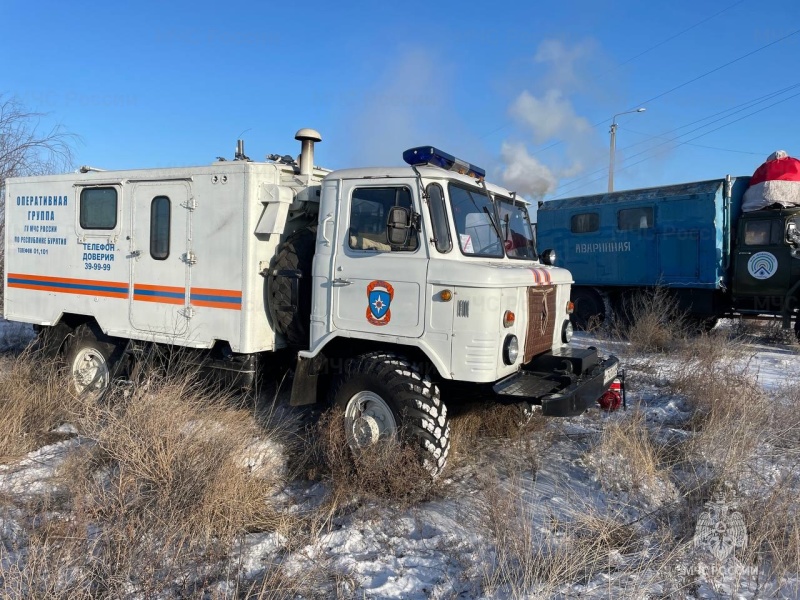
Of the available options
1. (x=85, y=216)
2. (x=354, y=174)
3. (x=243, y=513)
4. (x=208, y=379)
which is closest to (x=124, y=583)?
(x=243, y=513)

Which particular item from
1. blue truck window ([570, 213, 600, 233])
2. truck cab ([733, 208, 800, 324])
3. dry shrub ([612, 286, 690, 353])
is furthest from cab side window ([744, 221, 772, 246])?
blue truck window ([570, 213, 600, 233])

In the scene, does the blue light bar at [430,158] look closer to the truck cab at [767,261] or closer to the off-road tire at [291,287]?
the off-road tire at [291,287]

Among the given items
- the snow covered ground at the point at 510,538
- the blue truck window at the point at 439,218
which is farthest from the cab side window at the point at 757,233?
the blue truck window at the point at 439,218

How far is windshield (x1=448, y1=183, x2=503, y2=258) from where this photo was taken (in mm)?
4457

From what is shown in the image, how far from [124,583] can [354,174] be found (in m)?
3.29

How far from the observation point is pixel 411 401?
13.6ft

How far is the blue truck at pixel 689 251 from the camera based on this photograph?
10.3m

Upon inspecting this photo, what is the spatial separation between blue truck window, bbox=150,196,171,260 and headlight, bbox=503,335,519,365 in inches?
137

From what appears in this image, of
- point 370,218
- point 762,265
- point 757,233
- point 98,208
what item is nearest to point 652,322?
point 762,265

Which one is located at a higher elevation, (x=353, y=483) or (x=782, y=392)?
(x=782, y=392)

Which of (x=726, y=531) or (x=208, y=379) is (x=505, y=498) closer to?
(x=726, y=531)

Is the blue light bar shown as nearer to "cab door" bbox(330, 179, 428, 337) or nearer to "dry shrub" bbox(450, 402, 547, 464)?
"cab door" bbox(330, 179, 428, 337)

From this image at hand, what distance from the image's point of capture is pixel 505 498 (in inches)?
142

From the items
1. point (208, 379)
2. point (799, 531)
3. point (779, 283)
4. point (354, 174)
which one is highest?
point (354, 174)
